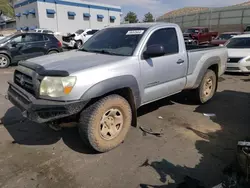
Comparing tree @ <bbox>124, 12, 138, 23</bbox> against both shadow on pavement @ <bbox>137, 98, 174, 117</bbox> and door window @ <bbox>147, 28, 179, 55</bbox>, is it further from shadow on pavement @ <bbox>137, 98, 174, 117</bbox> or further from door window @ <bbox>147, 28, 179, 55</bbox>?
door window @ <bbox>147, 28, 179, 55</bbox>

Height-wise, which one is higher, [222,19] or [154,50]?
[222,19]

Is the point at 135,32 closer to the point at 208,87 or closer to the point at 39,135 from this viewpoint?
the point at 39,135

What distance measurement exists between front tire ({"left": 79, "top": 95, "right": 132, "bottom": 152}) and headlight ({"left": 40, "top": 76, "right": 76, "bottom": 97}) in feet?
1.29

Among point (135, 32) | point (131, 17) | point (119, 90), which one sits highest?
point (131, 17)

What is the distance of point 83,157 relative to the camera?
316cm

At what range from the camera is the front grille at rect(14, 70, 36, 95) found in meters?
3.00

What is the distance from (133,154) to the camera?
324 centimetres

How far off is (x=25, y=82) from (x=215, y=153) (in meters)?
2.93

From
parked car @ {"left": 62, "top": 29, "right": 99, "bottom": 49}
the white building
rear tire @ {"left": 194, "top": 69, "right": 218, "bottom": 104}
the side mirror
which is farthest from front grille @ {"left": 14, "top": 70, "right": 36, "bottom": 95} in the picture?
the white building

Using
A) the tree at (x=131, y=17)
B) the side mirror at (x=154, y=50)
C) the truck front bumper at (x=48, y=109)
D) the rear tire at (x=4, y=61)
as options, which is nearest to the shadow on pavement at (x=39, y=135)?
the truck front bumper at (x=48, y=109)

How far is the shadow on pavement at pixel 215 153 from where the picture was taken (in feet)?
8.70

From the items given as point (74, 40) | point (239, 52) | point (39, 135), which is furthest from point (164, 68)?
point (74, 40)

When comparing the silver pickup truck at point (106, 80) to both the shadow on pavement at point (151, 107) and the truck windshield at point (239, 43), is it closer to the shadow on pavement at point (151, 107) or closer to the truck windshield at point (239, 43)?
the shadow on pavement at point (151, 107)

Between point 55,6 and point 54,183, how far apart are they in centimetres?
3141
